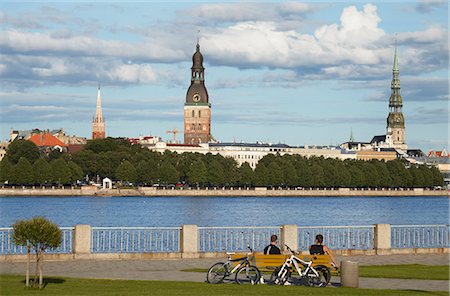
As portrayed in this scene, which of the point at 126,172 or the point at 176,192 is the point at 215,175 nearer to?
the point at 176,192

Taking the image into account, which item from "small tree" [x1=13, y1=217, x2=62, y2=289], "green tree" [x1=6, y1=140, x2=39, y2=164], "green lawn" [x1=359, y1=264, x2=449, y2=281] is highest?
"green tree" [x1=6, y1=140, x2=39, y2=164]

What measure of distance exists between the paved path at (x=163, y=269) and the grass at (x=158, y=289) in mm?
1113

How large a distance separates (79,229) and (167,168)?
14566 cm

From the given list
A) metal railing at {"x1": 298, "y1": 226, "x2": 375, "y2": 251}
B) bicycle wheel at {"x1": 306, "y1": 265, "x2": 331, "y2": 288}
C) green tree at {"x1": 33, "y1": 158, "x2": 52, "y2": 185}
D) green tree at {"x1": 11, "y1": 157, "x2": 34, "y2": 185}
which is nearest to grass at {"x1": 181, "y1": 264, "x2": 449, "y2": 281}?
bicycle wheel at {"x1": 306, "y1": 265, "x2": 331, "y2": 288}

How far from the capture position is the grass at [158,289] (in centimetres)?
2375

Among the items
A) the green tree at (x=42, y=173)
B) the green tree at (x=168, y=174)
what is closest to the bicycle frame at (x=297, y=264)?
the green tree at (x=42, y=173)

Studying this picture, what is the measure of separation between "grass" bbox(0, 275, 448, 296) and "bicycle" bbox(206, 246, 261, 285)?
1.15ft

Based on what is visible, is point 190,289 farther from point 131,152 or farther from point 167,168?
point 131,152

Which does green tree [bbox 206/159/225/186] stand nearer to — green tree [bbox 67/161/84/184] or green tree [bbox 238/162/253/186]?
green tree [bbox 238/162/253/186]

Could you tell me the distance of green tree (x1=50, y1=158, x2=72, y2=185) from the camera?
541ft

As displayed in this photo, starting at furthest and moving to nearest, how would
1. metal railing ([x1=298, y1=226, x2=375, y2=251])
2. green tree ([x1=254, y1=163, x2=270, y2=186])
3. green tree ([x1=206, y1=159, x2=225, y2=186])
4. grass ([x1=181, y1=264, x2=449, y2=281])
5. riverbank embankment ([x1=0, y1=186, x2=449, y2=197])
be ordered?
1. green tree ([x1=254, y1=163, x2=270, y2=186])
2. green tree ([x1=206, y1=159, x2=225, y2=186])
3. riverbank embankment ([x1=0, y1=186, x2=449, y2=197])
4. metal railing ([x1=298, y1=226, x2=375, y2=251])
5. grass ([x1=181, y1=264, x2=449, y2=281])

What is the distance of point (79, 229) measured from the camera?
1252 inches

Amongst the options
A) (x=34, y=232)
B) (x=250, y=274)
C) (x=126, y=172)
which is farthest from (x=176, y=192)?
(x=34, y=232)

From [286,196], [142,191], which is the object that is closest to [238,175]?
[286,196]
